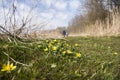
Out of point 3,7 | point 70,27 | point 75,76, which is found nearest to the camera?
point 75,76

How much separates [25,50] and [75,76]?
81 centimetres

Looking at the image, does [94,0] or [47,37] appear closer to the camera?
[47,37]

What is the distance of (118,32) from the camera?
1154 centimetres

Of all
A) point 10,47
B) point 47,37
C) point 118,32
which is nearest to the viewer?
point 10,47

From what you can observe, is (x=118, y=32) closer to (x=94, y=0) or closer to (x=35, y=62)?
(x=35, y=62)

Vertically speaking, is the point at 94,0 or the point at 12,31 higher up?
the point at 94,0

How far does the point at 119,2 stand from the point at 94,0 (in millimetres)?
2456

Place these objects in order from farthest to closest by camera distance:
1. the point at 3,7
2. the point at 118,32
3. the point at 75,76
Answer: the point at 118,32 < the point at 3,7 < the point at 75,76

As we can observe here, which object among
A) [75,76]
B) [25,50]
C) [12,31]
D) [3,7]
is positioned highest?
[3,7]

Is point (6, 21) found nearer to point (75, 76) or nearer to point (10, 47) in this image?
point (10, 47)

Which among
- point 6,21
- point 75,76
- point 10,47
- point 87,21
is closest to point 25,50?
point 10,47

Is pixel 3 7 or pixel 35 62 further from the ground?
pixel 3 7

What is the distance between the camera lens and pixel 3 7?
3.03 metres

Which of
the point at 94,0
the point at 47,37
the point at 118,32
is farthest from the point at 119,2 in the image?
the point at 47,37
